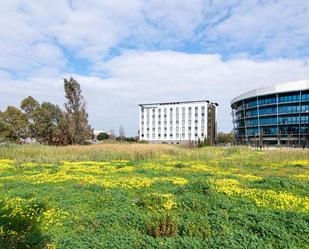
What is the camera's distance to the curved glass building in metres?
67.8

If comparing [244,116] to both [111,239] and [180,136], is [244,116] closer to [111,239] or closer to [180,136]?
[180,136]

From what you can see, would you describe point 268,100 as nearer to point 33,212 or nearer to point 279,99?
point 279,99

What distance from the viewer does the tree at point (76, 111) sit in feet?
124

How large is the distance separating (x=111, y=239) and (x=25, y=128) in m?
42.4

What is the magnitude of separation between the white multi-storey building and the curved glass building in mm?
32297

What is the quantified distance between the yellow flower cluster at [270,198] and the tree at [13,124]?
39045 millimetres

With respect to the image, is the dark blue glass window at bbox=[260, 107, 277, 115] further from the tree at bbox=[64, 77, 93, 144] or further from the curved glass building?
the tree at bbox=[64, 77, 93, 144]

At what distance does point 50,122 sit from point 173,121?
81.1m

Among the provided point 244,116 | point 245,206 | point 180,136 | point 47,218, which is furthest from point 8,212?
point 180,136

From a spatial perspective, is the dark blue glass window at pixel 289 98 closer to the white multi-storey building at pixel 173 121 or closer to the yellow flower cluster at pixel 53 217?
A: the white multi-storey building at pixel 173 121

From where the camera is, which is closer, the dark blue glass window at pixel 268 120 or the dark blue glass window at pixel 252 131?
the dark blue glass window at pixel 268 120

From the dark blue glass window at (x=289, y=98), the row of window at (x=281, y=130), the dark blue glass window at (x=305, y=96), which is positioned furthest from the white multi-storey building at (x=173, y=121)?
the dark blue glass window at (x=305, y=96)

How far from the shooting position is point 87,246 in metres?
5.27

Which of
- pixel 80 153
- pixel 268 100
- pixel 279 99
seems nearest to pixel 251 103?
pixel 268 100
